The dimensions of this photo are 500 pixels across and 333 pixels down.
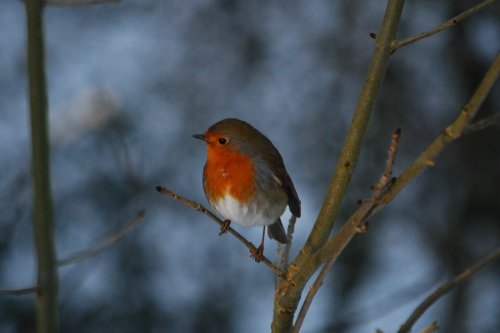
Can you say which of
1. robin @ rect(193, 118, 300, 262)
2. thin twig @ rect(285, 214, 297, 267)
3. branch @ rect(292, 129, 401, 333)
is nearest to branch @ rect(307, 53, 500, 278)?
branch @ rect(292, 129, 401, 333)

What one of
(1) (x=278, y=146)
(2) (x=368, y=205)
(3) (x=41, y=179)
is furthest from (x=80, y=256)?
(1) (x=278, y=146)

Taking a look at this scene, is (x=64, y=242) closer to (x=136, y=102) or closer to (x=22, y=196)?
(x=136, y=102)

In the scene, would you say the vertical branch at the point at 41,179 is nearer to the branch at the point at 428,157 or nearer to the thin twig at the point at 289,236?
the branch at the point at 428,157

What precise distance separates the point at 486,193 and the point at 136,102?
318 cm

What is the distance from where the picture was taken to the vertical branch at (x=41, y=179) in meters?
1.19

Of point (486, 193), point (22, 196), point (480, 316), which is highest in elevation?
point (486, 193)

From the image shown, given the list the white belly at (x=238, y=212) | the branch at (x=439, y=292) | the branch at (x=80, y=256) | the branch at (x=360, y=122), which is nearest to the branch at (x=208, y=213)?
the branch at (x=80, y=256)

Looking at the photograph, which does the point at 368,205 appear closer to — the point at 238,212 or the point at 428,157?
the point at 428,157

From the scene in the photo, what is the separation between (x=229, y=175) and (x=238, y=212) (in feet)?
0.49

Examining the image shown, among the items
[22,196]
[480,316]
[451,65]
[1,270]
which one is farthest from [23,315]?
[451,65]

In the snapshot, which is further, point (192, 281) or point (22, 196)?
point (192, 281)

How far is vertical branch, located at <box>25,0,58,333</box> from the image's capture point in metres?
1.19

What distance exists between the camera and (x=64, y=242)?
5598 millimetres

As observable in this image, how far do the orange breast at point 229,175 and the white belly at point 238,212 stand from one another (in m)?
0.02
